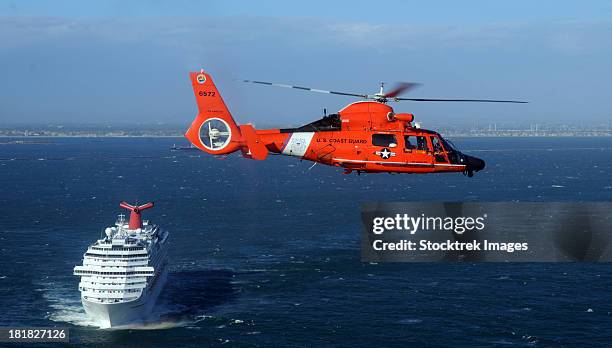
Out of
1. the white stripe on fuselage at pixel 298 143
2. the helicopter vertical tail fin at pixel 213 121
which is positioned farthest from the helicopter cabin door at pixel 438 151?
the helicopter vertical tail fin at pixel 213 121

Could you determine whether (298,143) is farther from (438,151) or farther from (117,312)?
(117,312)

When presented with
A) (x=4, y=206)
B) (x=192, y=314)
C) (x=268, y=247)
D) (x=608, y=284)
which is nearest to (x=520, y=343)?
(x=608, y=284)

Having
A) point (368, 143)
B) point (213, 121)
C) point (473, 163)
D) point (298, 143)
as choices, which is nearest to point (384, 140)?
point (368, 143)

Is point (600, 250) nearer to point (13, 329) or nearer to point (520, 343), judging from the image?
point (520, 343)

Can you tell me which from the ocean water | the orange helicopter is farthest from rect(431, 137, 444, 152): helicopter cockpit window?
the ocean water

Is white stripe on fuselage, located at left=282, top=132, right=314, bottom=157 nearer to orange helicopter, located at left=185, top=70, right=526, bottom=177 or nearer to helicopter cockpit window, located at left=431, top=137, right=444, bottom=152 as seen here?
orange helicopter, located at left=185, top=70, right=526, bottom=177

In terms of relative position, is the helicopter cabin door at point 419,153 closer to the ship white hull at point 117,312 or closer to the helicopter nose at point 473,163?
the helicopter nose at point 473,163
